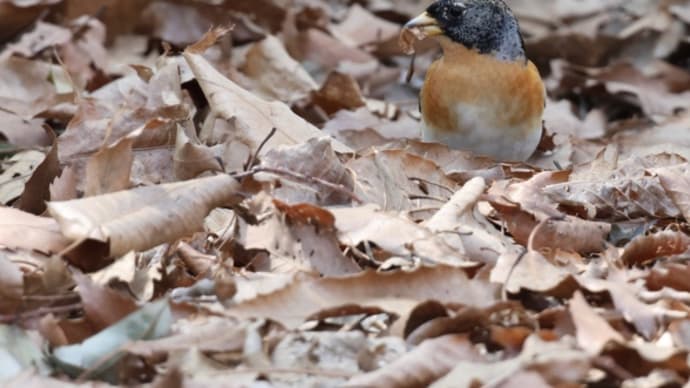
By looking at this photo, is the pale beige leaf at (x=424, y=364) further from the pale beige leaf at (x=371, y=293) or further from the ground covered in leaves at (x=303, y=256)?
the pale beige leaf at (x=371, y=293)


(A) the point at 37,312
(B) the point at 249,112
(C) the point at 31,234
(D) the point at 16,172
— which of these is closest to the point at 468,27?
(B) the point at 249,112

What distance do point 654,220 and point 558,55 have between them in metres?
3.68

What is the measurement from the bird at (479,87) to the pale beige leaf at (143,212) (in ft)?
6.21

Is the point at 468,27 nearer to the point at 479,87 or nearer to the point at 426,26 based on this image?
the point at 426,26

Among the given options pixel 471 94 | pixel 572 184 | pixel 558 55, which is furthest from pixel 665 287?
pixel 558 55

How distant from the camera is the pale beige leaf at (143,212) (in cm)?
293

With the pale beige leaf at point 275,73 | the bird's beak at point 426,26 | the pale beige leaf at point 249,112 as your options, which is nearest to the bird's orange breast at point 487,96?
the bird's beak at point 426,26

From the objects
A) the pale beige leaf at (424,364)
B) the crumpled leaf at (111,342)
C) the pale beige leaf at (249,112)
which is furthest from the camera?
the pale beige leaf at (249,112)

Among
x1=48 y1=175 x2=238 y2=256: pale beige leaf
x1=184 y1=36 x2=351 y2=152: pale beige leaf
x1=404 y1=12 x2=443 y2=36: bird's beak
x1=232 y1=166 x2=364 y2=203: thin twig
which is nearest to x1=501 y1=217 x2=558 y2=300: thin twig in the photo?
x1=232 y1=166 x2=364 y2=203: thin twig

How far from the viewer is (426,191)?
12.4ft

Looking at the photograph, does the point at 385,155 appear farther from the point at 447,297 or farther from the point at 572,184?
the point at 447,297

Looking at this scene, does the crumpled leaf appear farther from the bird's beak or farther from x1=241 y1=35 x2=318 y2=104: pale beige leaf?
x1=241 y1=35 x2=318 y2=104: pale beige leaf

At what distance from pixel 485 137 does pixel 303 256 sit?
1912 mm

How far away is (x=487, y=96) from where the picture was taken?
4902 millimetres
